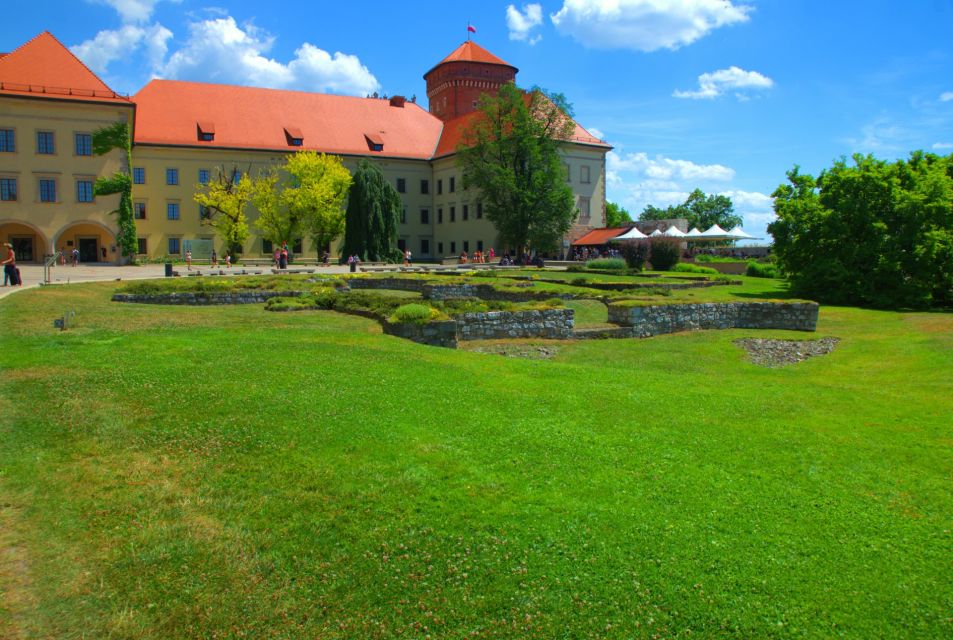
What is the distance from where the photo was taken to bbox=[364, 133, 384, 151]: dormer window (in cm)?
6812

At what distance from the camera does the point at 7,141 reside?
156 feet

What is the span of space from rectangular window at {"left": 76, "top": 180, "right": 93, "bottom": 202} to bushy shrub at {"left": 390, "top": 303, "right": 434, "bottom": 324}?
4443 centimetres

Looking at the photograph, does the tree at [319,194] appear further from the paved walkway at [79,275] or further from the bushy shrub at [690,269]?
the bushy shrub at [690,269]

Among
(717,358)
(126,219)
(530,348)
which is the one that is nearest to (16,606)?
(530,348)

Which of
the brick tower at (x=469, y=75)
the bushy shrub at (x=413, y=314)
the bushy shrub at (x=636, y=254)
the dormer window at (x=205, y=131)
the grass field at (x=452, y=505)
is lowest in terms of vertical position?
the grass field at (x=452, y=505)

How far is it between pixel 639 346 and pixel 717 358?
85.4 inches

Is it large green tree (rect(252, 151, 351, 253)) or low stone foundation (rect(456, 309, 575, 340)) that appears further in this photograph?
large green tree (rect(252, 151, 351, 253))

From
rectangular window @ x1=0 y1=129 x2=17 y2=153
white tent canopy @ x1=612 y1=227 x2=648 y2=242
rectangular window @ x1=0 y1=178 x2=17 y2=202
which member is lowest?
white tent canopy @ x1=612 y1=227 x2=648 y2=242

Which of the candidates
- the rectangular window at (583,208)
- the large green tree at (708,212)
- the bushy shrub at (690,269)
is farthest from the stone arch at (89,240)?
the large green tree at (708,212)

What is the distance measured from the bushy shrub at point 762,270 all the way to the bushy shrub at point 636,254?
25.7 ft

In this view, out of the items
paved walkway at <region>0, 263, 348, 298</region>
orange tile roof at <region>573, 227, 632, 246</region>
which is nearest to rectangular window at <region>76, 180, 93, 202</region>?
paved walkway at <region>0, 263, 348, 298</region>

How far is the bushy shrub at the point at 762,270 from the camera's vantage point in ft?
158

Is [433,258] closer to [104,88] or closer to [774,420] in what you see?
[104,88]

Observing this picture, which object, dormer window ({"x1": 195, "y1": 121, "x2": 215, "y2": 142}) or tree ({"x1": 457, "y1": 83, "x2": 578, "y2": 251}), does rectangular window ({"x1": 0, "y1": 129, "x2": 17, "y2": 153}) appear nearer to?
dormer window ({"x1": 195, "y1": 121, "x2": 215, "y2": 142})
